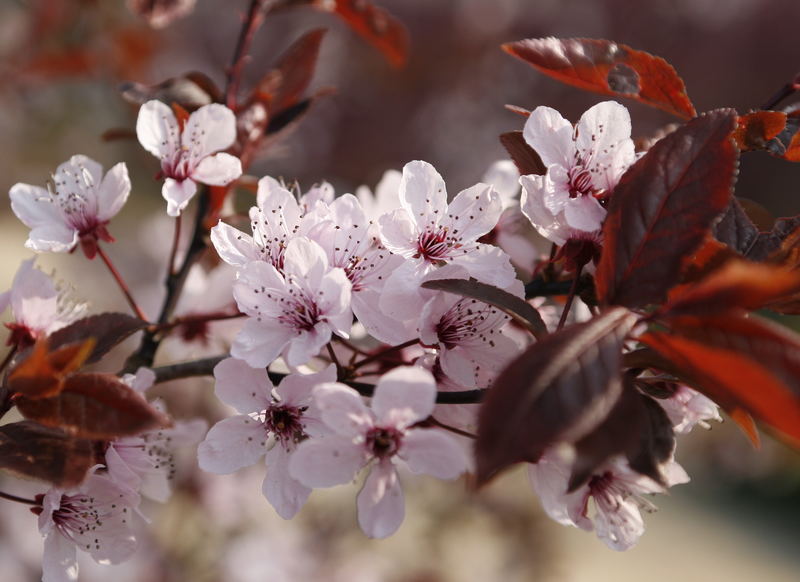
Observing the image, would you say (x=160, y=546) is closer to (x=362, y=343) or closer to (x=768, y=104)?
(x=362, y=343)

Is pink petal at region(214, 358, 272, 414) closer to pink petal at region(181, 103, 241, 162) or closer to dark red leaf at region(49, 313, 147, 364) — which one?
dark red leaf at region(49, 313, 147, 364)

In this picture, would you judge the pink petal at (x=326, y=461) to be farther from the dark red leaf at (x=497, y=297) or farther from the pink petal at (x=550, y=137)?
the pink petal at (x=550, y=137)

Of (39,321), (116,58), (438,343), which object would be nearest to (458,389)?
(438,343)

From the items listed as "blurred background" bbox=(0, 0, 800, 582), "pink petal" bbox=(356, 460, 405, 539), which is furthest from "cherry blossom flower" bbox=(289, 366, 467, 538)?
"blurred background" bbox=(0, 0, 800, 582)

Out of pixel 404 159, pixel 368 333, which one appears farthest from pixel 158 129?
pixel 404 159

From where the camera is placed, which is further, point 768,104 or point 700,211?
point 768,104

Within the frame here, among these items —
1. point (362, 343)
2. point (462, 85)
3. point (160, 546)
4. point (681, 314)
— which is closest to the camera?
point (681, 314)

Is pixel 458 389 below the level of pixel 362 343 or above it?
above
